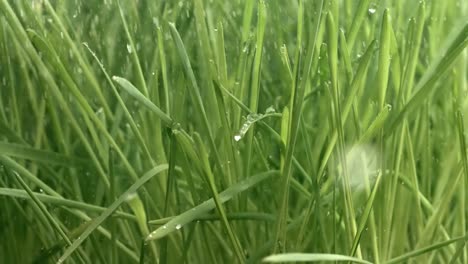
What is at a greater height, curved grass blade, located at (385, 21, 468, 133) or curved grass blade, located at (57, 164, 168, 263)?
curved grass blade, located at (385, 21, 468, 133)

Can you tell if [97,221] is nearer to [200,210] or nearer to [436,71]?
[200,210]

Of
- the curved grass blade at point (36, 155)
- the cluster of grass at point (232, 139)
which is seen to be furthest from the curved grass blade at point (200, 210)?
the curved grass blade at point (36, 155)

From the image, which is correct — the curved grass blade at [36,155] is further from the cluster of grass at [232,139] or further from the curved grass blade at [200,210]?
the curved grass blade at [200,210]

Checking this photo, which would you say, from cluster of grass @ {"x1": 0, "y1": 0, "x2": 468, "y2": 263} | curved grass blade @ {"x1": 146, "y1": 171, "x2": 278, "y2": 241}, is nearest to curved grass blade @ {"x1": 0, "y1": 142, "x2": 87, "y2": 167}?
cluster of grass @ {"x1": 0, "y1": 0, "x2": 468, "y2": 263}

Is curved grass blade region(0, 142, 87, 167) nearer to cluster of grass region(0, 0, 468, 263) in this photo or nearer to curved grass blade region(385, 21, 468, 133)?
cluster of grass region(0, 0, 468, 263)

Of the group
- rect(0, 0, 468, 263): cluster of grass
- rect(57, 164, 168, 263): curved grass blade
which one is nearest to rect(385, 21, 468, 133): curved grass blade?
rect(0, 0, 468, 263): cluster of grass

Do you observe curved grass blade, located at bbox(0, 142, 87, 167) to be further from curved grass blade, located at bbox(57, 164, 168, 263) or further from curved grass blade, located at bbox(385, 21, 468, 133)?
curved grass blade, located at bbox(385, 21, 468, 133)

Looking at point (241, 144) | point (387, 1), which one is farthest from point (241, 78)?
point (387, 1)
